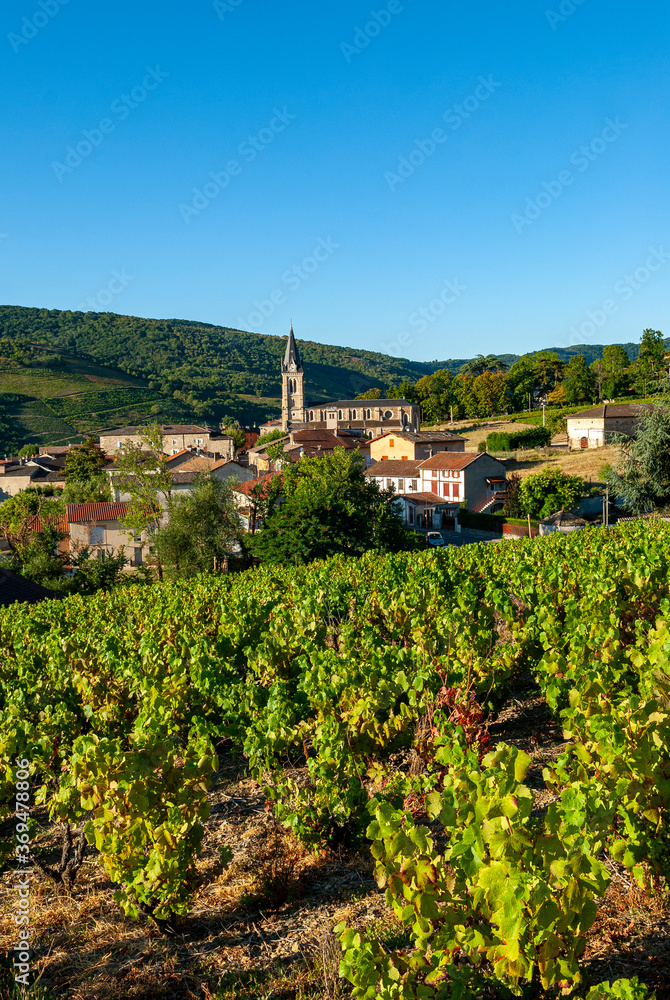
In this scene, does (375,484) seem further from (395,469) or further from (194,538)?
(395,469)

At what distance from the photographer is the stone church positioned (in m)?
101

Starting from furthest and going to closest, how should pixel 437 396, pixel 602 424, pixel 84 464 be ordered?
1. pixel 437 396
2. pixel 84 464
3. pixel 602 424

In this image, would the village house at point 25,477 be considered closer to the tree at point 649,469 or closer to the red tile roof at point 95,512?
the red tile roof at point 95,512

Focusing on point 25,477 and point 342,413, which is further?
point 342,413

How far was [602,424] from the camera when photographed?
220 ft

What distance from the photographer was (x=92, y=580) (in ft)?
101

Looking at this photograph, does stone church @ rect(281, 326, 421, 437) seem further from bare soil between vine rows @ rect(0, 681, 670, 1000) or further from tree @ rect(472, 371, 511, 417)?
bare soil between vine rows @ rect(0, 681, 670, 1000)

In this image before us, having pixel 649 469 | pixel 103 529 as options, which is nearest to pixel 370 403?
pixel 103 529

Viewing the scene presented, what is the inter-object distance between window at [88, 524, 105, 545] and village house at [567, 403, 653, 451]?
48208mm

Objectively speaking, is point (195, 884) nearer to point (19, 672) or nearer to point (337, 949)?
point (337, 949)

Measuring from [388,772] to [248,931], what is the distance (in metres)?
2.04

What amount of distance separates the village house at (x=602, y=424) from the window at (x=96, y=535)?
4821 centimetres

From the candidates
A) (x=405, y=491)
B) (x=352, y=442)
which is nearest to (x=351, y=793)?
(x=405, y=491)

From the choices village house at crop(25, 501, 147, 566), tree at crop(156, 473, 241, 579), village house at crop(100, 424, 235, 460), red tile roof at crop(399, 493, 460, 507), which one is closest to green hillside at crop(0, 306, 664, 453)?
village house at crop(100, 424, 235, 460)
